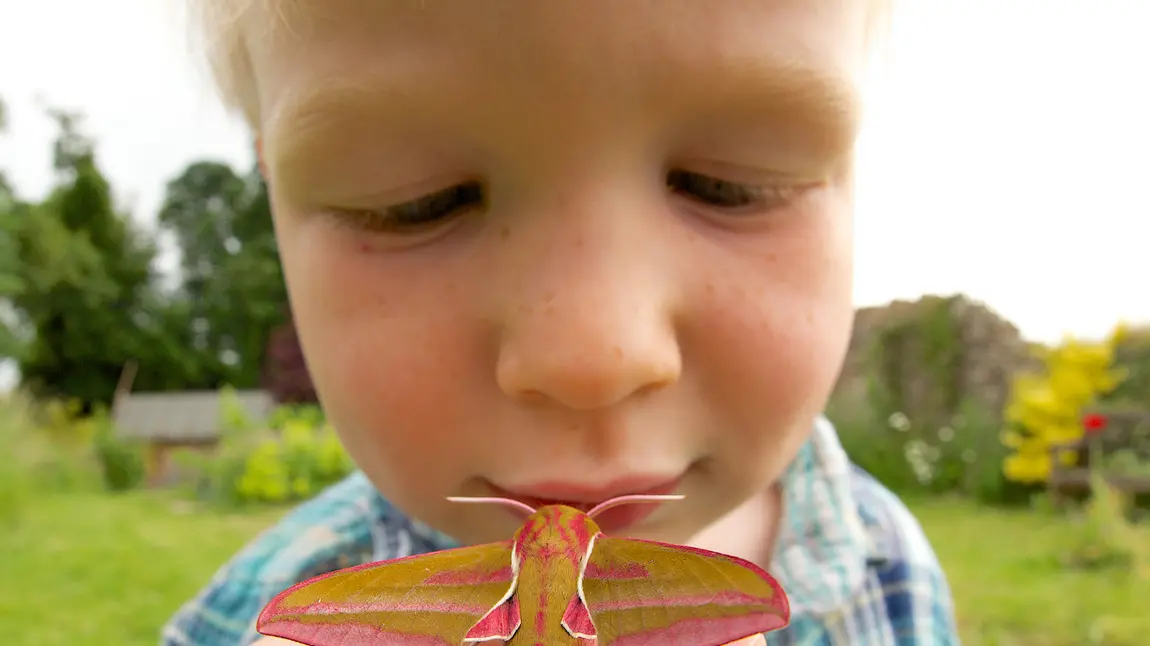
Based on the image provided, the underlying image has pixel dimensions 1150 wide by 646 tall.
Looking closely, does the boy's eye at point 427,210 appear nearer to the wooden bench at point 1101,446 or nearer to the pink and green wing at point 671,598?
the pink and green wing at point 671,598

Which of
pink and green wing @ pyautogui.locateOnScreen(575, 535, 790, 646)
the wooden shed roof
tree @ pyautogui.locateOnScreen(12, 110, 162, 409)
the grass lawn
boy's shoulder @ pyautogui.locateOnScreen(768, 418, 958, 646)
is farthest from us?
the wooden shed roof

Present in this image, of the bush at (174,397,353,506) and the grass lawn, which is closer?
the grass lawn

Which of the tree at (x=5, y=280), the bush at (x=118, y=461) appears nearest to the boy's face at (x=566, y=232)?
the tree at (x=5, y=280)

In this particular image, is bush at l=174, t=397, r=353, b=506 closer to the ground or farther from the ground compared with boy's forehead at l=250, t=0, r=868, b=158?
closer to the ground

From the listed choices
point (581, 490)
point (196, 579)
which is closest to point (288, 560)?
point (581, 490)

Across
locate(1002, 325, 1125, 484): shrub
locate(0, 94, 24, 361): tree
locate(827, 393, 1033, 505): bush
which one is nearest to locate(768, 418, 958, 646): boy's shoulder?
locate(1002, 325, 1125, 484): shrub

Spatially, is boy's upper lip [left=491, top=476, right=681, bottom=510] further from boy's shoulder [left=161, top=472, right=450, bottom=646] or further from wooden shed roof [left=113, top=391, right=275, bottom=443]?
wooden shed roof [left=113, top=391, right=275, bottom=443]

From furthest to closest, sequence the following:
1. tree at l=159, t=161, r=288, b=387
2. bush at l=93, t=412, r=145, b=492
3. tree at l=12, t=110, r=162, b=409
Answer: tree at l=159, t=161, r=288, b=387
tree at l=12, t=110, r=162, b=409
bush at l=93, t=412, r=145, b=492

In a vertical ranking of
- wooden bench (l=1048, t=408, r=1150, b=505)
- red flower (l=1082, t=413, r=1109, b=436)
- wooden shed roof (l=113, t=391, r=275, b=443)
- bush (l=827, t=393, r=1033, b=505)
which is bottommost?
wooden shed roof (l=113, t=391, r=275, b=443)

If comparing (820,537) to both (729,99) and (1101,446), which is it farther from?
(1101,446)
